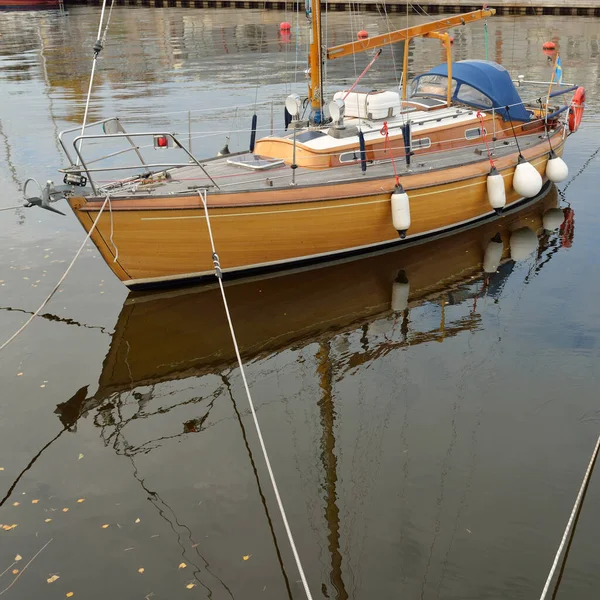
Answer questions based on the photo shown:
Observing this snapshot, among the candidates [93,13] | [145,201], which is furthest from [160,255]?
[93,13]

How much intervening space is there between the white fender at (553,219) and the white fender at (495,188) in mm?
1685

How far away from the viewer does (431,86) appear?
54.7 feet

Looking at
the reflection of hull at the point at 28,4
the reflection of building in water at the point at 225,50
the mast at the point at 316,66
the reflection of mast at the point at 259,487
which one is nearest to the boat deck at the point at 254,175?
the mast at the point at 316,66

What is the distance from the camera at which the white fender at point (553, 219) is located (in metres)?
15.5

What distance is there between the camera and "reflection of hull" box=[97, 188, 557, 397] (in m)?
10.6

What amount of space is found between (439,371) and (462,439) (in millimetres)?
1646

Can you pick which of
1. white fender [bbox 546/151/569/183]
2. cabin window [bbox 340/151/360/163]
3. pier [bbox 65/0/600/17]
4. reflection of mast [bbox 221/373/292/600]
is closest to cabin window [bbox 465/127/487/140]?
white fender [bbox 546/151/569/183]

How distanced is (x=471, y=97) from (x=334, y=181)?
17.7 ft

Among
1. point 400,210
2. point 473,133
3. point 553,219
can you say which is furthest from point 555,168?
point 400,210

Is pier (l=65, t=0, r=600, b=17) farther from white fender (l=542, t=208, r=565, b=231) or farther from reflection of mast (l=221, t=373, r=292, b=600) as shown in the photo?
reflection of mast (l=221, t=373, r=292, b=600)

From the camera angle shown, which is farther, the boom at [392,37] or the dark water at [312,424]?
the boom at [392,37]

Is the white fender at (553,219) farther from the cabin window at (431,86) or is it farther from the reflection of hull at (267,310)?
the cabin window at (431,86)

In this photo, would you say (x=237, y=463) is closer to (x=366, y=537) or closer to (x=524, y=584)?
A: (x=366, y=537)

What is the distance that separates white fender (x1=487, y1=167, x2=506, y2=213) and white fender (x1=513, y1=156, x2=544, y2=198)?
783 millimetres
